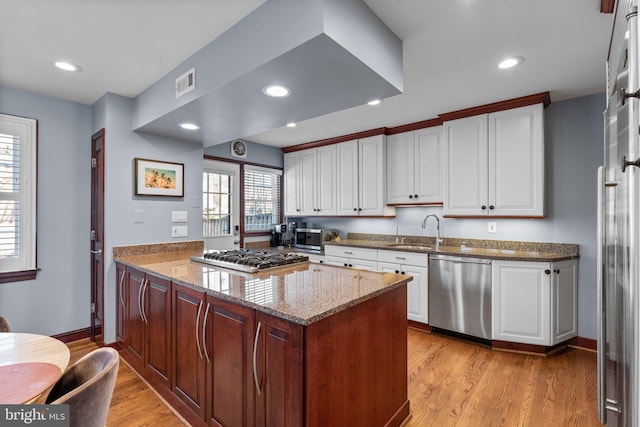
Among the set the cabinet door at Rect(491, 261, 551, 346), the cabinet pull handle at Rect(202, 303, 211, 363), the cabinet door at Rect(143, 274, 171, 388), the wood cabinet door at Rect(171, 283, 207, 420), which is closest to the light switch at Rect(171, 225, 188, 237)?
the cabinet door at Rect(143, 274, 171, 388)

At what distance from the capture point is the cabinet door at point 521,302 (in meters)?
2.67

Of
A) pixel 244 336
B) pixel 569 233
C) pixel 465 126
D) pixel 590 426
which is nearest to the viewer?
pixel 244 336

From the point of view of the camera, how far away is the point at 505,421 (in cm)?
188

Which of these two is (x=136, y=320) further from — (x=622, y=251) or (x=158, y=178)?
(x=622, y=251)

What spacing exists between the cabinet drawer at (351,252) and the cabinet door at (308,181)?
76cm

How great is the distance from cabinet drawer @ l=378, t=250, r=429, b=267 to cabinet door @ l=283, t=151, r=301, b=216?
5.86ft

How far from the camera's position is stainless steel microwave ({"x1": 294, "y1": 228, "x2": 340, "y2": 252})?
14.4 ft

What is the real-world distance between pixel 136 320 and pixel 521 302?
10.8 ft

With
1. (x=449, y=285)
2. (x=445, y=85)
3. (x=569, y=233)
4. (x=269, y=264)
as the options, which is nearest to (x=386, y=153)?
(x=445, y=85)

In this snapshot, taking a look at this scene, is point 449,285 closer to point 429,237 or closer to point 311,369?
point 429,237

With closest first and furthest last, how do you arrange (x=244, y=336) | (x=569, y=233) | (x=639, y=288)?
(x=639, y=288), (x=244, y=336), (x=569, y=233)

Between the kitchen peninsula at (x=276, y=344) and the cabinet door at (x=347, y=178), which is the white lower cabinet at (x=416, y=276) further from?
the kitchen peninsula at (x=276, y=344)

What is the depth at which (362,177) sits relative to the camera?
4.09 m

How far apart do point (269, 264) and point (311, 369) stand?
101 cm
